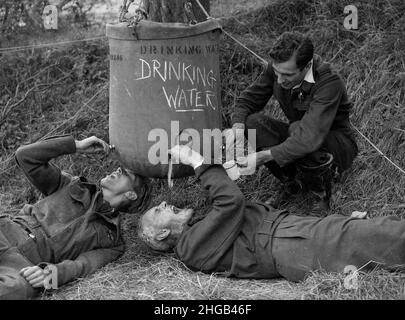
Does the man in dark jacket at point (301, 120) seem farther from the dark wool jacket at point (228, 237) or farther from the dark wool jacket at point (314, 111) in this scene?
the dark wool jacket at point (228, 237)

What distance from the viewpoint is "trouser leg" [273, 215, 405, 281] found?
3492mm

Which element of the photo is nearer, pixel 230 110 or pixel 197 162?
pixel 197 162

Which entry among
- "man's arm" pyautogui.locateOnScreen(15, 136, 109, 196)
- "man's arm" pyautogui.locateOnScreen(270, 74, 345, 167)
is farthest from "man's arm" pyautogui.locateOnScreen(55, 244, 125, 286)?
"man's arm" pyautogui.locateOnScreen(270, 74, 345, 167)

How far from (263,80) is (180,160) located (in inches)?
40.2

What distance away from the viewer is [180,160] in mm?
4035

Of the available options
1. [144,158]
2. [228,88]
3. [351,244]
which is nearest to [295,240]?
[351,244]

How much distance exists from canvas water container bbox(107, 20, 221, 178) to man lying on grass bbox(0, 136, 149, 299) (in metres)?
0.21

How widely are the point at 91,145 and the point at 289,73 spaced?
1.36m

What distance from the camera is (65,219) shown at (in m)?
4.09

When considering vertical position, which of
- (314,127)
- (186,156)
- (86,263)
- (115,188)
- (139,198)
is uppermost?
(314,127)

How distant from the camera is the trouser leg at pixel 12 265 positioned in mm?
3441

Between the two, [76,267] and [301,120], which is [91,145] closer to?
[76,267]

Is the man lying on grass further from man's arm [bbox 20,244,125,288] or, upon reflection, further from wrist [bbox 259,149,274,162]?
wrist [bbox 259,149,274,162]

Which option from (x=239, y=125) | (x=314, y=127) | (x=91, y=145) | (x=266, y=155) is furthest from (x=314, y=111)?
(x=91, y=145)
